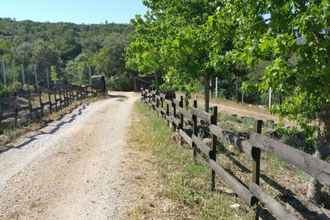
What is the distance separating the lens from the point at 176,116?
13.2m

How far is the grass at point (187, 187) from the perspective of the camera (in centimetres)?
643

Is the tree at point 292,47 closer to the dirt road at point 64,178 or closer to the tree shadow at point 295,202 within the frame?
the tree shadow at point 295,202

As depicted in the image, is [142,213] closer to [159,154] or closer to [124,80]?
[159,154]

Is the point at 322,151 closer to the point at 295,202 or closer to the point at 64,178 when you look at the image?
the point at 295,202

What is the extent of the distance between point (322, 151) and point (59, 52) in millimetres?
91009

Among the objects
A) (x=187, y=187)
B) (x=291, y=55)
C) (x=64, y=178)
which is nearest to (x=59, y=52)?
(x=64, y=178)

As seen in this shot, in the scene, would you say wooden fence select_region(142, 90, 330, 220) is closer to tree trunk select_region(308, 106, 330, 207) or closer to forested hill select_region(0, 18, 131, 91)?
tree trunk select_region(308, 106, 330, 207)

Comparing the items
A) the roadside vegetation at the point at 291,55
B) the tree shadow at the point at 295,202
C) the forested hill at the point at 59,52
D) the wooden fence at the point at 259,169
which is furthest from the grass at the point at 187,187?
the forested hill at the point at 59,52

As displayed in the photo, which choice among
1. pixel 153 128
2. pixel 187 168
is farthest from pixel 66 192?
pixel 153 128

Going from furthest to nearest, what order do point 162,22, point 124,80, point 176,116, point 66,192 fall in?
point 124,80
point 162,22
point 176,116
point 66,192

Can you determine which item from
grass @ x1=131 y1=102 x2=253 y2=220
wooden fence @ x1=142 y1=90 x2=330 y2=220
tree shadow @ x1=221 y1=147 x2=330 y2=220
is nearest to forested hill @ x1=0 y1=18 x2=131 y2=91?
grass @ x1=131 y1=102 x2=253 y2=220

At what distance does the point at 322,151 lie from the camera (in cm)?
743

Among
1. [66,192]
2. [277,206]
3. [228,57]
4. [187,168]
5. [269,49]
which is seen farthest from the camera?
[187,168]

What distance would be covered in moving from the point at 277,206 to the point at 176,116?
8435 millimetres
